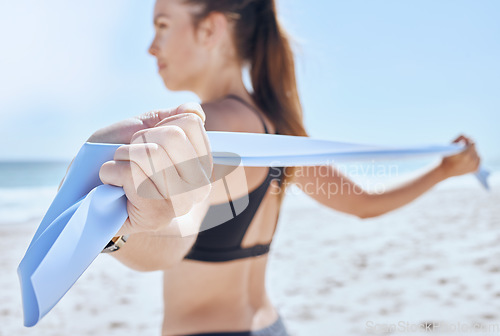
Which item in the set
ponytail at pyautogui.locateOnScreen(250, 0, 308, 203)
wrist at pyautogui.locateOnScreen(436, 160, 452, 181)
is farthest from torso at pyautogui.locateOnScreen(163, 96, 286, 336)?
wrist at pyautogui.locateOnScreen(436, 160, 452, 181)

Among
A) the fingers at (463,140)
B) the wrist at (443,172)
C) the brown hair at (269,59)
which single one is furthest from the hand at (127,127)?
the fingers at (463,140)

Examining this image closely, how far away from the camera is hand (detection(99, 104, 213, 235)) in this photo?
0.45 m

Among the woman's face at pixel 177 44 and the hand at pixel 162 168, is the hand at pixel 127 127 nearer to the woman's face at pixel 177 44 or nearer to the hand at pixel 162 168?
the hand at pixel 162 168

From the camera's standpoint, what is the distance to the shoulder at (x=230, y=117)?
93cm

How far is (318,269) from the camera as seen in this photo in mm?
3898

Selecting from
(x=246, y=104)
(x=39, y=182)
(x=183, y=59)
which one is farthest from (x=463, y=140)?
(x=39, y=182)

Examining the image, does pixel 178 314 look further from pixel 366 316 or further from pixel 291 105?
pixel 366 316

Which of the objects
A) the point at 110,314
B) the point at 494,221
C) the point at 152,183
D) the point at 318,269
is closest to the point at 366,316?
the point at 318,269

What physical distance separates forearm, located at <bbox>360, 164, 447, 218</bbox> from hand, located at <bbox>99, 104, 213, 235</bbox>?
99 cm

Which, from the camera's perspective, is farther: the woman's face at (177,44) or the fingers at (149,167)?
the woman's face at (177,44)

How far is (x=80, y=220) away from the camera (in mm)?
390

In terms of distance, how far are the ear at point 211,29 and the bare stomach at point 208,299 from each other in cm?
59

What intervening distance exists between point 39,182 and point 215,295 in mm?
16615

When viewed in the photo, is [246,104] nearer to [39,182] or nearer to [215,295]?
[215,295]
